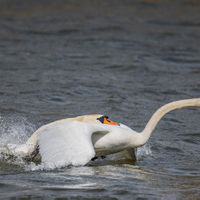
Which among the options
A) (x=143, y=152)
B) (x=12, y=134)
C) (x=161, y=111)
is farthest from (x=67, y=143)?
(x=12, y=134)

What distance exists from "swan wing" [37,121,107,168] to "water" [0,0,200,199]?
8.8 inches

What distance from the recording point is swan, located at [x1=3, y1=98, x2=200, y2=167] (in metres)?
7.33

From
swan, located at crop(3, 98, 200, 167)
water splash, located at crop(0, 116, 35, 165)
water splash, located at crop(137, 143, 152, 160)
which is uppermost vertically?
swan, located at crop(3, 98, 200, 167)

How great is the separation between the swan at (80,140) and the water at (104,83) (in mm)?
241

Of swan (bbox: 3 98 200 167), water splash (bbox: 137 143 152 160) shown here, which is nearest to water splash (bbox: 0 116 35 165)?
swan (bbox: 3 98 200 167)

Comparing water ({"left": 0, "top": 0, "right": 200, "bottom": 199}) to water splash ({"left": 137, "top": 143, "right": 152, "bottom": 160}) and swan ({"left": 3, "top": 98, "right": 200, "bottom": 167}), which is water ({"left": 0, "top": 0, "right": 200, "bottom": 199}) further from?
swan ({"left": 3, "top": 98, "right": 200, "bottom": 167})

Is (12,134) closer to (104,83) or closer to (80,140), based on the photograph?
(80,140)

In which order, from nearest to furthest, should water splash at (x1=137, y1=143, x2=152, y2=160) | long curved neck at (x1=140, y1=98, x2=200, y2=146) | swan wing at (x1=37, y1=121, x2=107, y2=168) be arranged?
swan wing at (x1=37, y1=121, x2=107, y2=168) → long curved neck at (x1=140, y1=98, x2=200, y2=146) → water splash at (x1=137, y1=143, x2=152, y2=160)

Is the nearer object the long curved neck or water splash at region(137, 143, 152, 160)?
the long curved neck

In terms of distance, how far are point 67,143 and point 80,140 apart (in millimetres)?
198

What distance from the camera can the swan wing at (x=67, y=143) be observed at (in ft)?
23.7

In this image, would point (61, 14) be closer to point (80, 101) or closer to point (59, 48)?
point (59, 48)

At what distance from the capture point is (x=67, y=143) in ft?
24.8

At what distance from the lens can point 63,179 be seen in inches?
283
